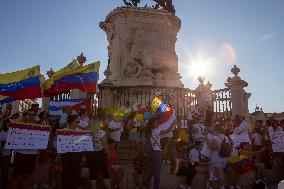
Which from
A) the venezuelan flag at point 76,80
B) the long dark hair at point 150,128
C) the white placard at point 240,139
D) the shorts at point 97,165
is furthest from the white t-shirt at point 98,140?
the white placard at point 240,139

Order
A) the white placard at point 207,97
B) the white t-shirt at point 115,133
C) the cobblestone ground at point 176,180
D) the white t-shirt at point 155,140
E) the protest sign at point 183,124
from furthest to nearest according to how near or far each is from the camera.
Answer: the white placard at point 207,97
the protest sign at point 183,124
the white t-shirt at point 115,133
the cobblestone ground at point 176,180
the white t-shirt at point 155,140

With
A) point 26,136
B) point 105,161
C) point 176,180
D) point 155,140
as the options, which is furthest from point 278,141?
point 26,136

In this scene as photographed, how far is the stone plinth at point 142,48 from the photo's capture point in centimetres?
2162

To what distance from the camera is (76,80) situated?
36.9 feet

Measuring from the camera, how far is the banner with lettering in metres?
7.32

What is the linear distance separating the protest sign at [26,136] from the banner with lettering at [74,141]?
413 mm

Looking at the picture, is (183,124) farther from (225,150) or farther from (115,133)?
(225,150)

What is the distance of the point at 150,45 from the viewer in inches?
882

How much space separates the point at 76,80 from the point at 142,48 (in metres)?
11.5

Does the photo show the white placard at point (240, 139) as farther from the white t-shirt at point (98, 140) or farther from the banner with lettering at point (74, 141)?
the banner with lettering at point (74, 141)

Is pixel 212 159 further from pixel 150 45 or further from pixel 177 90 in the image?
pixel 150 45

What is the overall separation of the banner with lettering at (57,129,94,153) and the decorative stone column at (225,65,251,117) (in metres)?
13.2

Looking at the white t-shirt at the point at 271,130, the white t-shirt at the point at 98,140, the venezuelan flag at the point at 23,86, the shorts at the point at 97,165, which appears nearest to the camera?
the shorts at the point at 97,165

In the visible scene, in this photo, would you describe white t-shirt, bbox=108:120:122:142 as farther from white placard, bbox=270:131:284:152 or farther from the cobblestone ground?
white placard, bbox=270:131:284:152
